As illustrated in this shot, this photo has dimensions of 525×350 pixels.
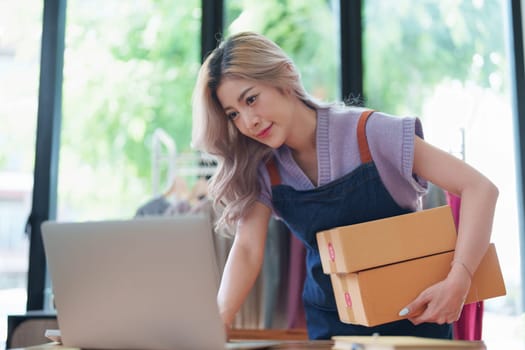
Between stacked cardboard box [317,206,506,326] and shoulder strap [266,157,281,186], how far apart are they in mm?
266

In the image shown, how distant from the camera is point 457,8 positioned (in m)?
2.68

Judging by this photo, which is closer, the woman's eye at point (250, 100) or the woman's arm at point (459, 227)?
the woman's arm at point (459, 227)

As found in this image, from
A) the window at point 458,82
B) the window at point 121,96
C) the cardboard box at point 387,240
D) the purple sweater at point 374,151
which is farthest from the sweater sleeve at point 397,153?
the window at point 121,96

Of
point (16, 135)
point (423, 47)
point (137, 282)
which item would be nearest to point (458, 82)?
point (423, 47)

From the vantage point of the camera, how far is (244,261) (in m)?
1.37

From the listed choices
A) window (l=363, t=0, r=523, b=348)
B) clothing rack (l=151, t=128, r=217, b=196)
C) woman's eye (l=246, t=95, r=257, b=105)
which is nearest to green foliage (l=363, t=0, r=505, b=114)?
window (l=363, t=0, r=523, b=348)

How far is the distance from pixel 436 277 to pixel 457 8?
1890 millimetres

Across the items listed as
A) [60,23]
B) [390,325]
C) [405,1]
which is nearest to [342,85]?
[405,1]

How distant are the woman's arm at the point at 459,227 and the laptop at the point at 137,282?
42cm

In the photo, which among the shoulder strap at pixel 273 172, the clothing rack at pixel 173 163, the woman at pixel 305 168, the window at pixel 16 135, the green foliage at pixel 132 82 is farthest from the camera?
the green foliage at pixel 132 82

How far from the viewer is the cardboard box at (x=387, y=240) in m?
1.06

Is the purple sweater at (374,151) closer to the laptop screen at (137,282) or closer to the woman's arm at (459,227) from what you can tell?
the woman's arm at (459,227)

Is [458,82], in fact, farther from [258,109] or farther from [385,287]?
[385,287]

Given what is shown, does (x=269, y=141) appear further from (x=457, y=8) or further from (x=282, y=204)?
(x=457, y=8)
